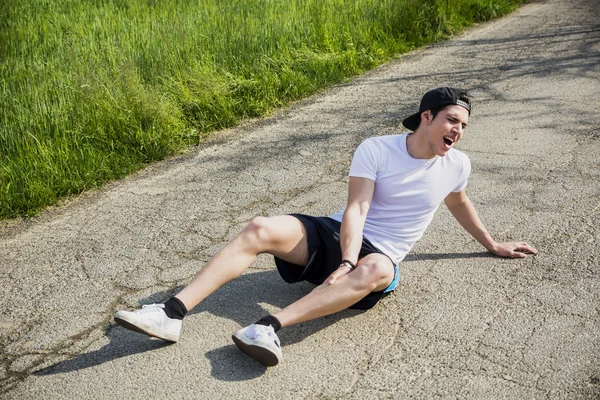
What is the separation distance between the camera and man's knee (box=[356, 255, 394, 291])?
340 cm

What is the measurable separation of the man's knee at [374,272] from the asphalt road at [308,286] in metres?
0.26

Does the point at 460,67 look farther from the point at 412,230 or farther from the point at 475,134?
the point at 412,230

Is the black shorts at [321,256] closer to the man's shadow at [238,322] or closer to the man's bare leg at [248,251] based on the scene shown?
the man's bare leg at [248,251]

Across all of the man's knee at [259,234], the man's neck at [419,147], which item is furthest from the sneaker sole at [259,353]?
the man's neck at [419,147]

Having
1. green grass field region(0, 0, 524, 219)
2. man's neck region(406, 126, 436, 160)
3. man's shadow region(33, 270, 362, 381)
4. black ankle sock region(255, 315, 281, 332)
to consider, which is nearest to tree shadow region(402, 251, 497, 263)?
man's shadow region(33, 270, 362, 381)

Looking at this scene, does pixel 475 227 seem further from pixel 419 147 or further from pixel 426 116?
pixel 426 116

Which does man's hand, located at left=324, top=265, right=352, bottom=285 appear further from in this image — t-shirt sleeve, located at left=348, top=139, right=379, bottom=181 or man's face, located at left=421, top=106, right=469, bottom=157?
man's face, located at left=421, top=106, right=469, bottom=157

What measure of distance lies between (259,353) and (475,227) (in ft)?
4.95

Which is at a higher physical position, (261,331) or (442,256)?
(261,331)

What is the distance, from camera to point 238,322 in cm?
366

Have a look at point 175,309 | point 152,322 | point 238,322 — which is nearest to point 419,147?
point 238,322

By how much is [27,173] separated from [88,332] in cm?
205

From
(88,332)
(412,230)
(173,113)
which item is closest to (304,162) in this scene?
(173,113)

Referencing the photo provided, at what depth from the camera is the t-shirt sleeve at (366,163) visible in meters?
3.59
